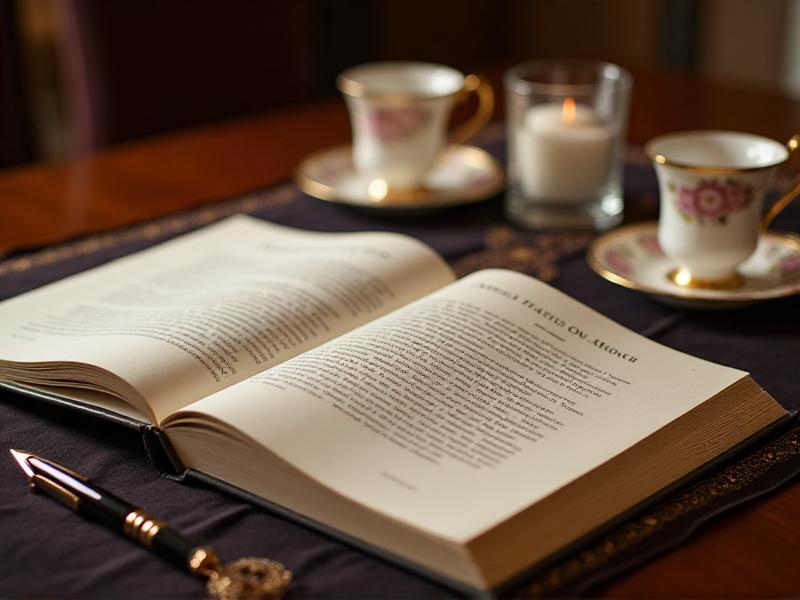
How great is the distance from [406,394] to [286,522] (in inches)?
4.3

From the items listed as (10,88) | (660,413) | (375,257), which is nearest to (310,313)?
(375,257)

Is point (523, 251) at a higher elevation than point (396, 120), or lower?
lower

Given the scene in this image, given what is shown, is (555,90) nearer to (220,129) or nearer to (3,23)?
(220,129)

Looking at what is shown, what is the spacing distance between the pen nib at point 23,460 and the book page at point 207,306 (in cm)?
7

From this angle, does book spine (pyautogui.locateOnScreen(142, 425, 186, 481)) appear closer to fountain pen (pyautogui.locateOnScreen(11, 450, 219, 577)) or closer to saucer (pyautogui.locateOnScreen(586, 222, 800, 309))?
fountain pen (pyautogui.locateOnScreen(11, 450, 219, 577))

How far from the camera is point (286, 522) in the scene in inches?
23.3

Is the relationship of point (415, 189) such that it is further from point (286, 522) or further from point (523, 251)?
point (286, 522)

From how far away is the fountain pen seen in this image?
547 mm

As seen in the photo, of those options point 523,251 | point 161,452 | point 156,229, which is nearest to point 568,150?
point 523,251

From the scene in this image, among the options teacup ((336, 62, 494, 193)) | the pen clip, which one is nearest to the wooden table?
teacup ((336, 62, 494, 193))

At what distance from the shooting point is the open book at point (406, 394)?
21.9 inches

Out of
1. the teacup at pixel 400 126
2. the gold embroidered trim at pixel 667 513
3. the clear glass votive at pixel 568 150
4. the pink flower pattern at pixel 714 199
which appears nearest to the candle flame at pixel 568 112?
the clear glass votive at pixel 568 150

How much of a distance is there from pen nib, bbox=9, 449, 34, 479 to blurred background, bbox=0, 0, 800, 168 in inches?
35.9

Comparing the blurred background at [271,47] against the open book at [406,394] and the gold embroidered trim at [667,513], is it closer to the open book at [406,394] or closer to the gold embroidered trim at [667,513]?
the open book at [406,394]
